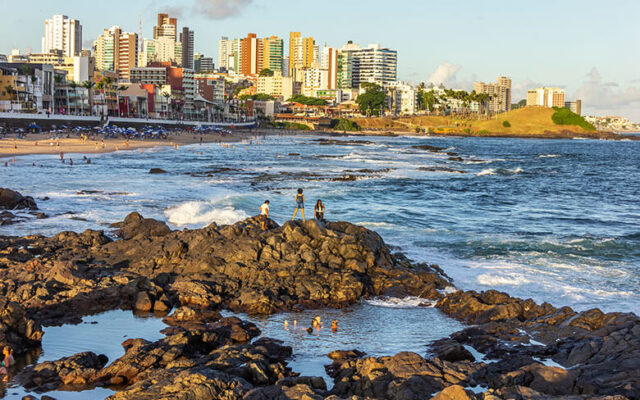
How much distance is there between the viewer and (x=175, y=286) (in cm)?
1702

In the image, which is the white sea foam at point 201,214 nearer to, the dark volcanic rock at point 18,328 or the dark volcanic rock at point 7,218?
the dark volcanic rock at point 7,218

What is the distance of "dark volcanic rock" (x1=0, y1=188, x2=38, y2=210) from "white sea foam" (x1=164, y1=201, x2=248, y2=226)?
612 centimetres

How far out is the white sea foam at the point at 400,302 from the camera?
17.1 m

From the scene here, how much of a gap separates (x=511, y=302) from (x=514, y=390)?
701 centimetres

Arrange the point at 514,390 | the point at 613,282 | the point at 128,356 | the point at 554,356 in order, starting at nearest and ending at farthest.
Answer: the point at 514,390 → the point at 128,356 → the point at 554,356 → the point at 613,282

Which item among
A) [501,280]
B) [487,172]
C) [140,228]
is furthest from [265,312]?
[487,172]

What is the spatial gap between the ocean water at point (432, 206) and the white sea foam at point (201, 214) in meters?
0.07

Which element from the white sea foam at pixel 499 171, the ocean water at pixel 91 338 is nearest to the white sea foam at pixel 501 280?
the ocean water at pixel 91 338

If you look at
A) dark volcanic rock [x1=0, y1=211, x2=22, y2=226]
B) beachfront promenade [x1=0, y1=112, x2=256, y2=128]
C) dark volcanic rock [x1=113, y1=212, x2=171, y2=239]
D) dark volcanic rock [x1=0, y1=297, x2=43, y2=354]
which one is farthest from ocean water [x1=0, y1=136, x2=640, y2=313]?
beachfront promenade [x1=0, y1=112, x2=256, y2=128]

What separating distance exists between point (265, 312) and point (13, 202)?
61.7 feet

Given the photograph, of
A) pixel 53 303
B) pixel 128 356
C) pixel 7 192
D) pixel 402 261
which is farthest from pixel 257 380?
pixel 7 192

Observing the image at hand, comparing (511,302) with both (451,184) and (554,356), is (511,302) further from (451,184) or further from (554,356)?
(451,184)

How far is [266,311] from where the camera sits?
52.7ft

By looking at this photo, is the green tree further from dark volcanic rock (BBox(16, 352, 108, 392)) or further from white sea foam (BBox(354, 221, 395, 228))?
dark volcanic rock (BBox(16, 352, 108, 392))
